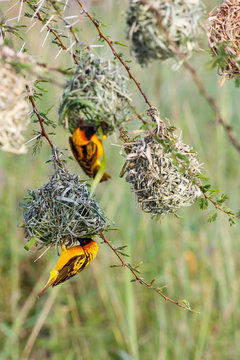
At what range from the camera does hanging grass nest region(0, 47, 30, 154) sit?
6.35 feet

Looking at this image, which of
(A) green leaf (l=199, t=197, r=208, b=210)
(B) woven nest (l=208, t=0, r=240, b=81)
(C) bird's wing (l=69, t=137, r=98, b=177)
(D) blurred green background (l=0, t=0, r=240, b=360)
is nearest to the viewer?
(A) green leaf (l=199, t=197, r=208, b=210)

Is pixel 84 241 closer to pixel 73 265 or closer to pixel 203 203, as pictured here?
pixel 73 265

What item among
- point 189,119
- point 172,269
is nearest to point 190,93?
point 189,119

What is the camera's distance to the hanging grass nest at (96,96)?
2.06 metres

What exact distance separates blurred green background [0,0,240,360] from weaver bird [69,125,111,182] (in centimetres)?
176

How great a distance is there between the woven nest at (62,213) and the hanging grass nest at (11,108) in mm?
458

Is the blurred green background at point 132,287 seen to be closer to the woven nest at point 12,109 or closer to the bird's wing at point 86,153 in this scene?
the bird's wing at point 86,153

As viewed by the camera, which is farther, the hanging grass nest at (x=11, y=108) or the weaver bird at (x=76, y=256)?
the weaver bird at (x=76, y=256)

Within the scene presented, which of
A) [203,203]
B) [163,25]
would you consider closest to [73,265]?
[203,203]

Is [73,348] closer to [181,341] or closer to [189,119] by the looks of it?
[181,341]

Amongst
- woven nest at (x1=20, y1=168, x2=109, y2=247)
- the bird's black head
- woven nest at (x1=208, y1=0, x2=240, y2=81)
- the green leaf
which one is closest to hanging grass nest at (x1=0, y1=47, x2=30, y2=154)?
woven nest at (x1=20, y1=168, x2=109, y2=247)

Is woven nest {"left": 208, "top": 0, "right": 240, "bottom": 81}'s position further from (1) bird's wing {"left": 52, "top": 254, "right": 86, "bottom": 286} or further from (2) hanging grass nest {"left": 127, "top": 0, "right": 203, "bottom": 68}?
(1) bird's wing {"left": 52, "top": 254, "right": 86, "bottom": 286}

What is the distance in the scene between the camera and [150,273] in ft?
18.5

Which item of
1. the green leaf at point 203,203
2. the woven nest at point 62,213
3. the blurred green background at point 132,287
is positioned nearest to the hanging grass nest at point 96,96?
the woven nest at point 62,213
